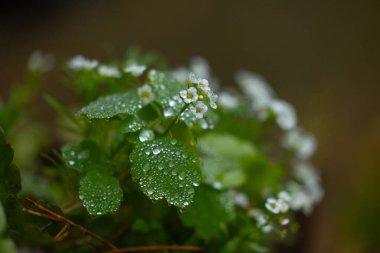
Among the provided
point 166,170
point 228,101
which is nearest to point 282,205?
point 166,170

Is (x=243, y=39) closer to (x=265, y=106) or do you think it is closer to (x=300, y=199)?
(x=265, y=106)

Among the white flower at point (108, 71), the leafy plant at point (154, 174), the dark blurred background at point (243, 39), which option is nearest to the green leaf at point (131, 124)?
the leafy plant at point (154, 174)

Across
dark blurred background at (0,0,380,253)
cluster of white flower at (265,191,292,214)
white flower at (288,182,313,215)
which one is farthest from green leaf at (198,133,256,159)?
dark blurred background at (0,0,380,253)

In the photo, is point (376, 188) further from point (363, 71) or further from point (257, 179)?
point (363, 71)

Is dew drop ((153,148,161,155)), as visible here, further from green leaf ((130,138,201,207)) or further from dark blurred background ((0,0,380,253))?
dark blurred background ((0,0,380,253))

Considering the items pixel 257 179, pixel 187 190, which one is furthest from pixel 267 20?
pixel 187 190

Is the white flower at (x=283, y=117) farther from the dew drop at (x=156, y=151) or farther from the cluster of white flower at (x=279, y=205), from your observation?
the dew drop at (x=156, y=151)
